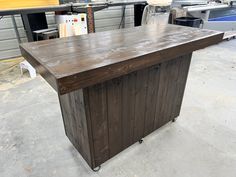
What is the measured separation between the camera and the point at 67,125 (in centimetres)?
155

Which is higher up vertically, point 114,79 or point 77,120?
point 114,79

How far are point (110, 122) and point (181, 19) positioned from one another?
3.50m

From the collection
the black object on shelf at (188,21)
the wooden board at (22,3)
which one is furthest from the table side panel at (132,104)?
the black object on shelf at (188,21)

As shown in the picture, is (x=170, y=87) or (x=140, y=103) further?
(x=170, y=87)

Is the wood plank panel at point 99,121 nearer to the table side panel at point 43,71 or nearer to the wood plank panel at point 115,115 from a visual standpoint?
the wood plank panel at point 115,115

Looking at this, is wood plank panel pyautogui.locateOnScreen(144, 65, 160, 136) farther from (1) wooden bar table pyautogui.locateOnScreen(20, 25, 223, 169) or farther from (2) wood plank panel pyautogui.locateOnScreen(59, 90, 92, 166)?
(2) wood plank panel pyautogui.locateOnScreen(59, 90, 92, 166)

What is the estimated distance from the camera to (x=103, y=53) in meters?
1.08

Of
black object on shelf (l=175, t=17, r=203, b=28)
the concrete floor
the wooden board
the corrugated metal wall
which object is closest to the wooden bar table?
the concrete floor

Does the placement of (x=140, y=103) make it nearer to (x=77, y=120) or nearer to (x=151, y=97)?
(x=151, y=97)

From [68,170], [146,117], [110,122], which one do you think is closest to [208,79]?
[146,117]

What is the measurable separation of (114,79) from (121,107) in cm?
25

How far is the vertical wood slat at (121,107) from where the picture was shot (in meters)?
1.15

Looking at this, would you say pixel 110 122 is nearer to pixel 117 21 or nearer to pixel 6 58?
pixel 6 58

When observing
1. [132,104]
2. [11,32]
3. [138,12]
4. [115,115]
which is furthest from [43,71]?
[138,12]
